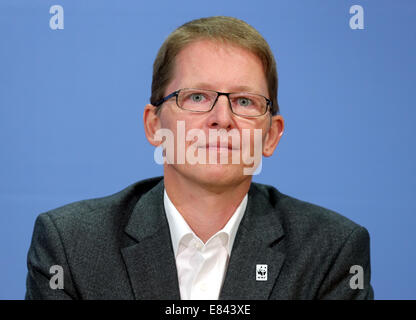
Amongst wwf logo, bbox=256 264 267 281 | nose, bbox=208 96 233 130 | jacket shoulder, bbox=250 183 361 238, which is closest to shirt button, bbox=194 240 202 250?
wwf logo, bbox=256 264 267 281

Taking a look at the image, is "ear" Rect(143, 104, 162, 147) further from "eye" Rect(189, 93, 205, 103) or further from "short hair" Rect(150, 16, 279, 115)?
"eye" Rect(189, 93, 205, 103)

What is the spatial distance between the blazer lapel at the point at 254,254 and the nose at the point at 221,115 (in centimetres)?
39

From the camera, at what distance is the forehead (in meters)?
1.88

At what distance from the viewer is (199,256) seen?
1.95m

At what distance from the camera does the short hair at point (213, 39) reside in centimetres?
196

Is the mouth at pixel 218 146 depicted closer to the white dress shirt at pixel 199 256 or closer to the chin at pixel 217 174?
the chin at pixel 217 174

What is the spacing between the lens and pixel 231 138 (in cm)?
185

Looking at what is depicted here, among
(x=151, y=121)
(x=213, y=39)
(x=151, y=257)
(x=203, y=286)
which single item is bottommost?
(x=203, y=286)

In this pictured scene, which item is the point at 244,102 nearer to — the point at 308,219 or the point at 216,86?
the point at 216,86

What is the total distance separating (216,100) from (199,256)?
1.81 feet

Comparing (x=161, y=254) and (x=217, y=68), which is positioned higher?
(x=217, y=68)

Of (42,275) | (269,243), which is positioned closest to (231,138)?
(269,243)

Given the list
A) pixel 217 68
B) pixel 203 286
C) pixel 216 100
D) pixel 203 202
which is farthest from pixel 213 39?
pixel 203 286

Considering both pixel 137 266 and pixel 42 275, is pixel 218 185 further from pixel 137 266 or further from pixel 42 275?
pixel 42 275
